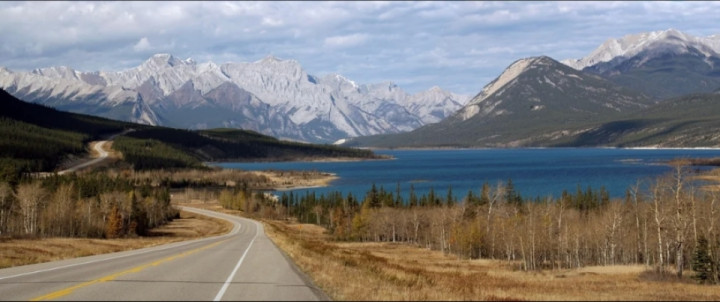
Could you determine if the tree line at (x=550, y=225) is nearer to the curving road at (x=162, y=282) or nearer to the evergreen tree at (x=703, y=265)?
the evergreen tree at (x=703, y=265)

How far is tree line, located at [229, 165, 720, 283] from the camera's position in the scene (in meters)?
78.1

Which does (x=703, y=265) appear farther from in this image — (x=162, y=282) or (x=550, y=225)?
(x=162, y=282)

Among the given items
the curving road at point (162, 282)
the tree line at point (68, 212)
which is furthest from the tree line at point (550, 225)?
the curving road at point (162, 282)

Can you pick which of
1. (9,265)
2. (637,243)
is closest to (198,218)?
(637,243)

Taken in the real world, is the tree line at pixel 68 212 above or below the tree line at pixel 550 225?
above

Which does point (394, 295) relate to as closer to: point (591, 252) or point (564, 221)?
point (564, 221)

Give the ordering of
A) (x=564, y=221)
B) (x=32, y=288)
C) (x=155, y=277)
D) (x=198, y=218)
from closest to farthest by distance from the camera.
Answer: (x=32, y=288) < (x=155, y=277) < (x=564, y=221) < (x=198, y=218)

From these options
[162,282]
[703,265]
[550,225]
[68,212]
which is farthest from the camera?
[68,212]

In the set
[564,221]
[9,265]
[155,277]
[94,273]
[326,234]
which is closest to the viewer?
[155,277]

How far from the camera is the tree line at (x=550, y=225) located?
7810cm

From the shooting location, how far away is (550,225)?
9288 centimetres

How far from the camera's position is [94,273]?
25.0 meters

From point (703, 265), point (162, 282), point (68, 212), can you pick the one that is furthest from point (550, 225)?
point (68, 212)

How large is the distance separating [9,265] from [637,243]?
90109mm
